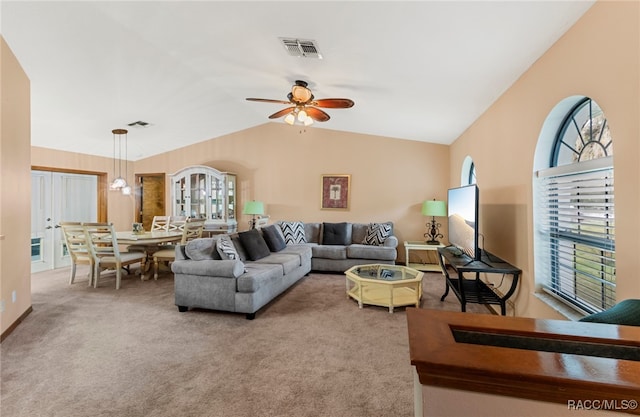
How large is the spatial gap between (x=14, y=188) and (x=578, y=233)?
4709 mm

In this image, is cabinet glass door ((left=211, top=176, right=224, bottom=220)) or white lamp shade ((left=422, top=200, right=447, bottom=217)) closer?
white lamp shade ((left=422, top=200, right=447, bottom=217))

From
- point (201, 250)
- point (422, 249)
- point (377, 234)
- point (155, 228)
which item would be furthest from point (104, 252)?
point (422, 249)

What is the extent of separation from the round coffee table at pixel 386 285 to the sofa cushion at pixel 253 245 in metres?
1.24

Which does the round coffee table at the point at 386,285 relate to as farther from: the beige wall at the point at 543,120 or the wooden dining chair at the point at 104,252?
the wooden dining chair at the point at 104,252

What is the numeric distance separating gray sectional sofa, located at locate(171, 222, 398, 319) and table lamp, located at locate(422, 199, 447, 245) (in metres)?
0.72

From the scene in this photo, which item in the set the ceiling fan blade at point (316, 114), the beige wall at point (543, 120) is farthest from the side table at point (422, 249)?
the ceiling fan blade at point (316, 114)

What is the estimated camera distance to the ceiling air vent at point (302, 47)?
101 inches

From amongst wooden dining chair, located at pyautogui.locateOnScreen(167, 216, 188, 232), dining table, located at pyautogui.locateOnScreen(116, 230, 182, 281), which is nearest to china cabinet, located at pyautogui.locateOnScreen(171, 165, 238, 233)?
wooden dining chair, located at pyautogui.locateOnScreen(167, 216, 188, 232)

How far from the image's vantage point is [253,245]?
3.97m

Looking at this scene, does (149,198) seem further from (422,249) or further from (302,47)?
(422,249)

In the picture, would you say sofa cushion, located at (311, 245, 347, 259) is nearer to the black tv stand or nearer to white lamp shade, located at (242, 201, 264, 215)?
white lamp shade, located at (242, 201, 264, 215)

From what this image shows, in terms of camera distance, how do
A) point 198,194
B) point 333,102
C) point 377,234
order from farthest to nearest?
point 198,194
point 377,234
point 333,102

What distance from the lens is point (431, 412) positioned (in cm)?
58

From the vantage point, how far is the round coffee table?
3.26m
